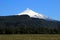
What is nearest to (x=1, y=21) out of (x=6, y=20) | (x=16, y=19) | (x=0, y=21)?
(x=0, y=21)

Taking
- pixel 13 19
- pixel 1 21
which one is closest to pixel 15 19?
pixel 13 19

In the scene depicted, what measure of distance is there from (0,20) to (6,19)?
62.9 ft

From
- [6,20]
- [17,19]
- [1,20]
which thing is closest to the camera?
[1,20]

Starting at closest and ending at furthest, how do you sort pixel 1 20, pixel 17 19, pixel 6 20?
pixel 1 20, pixel 6 20, pixel 17 19

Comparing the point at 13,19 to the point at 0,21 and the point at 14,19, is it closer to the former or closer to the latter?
the point at 14,19

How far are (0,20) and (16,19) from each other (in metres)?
26.5

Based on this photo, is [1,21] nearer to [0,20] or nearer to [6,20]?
[0,20]

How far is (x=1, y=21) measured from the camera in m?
130

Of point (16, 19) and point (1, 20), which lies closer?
point (1, 20)

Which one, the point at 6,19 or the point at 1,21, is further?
the point at 6,19

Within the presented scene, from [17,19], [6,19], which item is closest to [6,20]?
[6,19]

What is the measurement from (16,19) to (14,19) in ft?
4.85

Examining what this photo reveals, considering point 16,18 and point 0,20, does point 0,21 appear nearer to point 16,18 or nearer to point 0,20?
point 0,20

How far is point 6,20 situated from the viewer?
146 m
